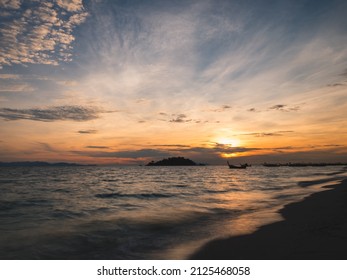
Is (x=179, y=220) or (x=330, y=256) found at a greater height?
(x=330, y=256)

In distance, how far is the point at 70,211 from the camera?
710 inches

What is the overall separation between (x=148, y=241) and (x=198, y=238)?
6.99 ft

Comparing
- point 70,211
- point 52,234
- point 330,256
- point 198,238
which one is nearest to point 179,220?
point 198,238

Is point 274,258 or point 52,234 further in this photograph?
point 52,234

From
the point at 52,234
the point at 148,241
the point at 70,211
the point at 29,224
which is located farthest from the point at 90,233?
the point at 70,211

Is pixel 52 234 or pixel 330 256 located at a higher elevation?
pixel 330 256

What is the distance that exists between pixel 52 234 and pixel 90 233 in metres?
1.73
